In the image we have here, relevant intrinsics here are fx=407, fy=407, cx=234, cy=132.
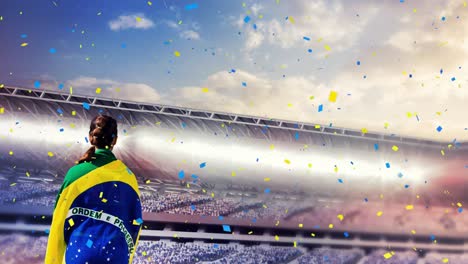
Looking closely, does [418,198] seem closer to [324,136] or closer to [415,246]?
[415,246]

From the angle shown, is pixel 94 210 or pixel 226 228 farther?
pixel 226 228

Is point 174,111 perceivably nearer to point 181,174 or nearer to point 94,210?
point 181,174

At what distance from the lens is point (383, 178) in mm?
16312

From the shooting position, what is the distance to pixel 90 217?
2.33m

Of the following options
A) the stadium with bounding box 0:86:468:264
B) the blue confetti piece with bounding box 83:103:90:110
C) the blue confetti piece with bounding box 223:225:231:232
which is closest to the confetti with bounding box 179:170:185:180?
the stadium with bounding box 0:86:468:264

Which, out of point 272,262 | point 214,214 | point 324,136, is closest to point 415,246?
point 324,136

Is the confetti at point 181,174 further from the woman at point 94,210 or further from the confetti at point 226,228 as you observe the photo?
the woman at point 94,210

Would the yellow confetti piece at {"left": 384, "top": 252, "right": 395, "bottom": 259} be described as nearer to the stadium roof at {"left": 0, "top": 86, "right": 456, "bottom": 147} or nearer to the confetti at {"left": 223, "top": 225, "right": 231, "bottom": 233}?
the stadium roof at {"left": 0, "top": 86, "right": 456, "bottom": 147}

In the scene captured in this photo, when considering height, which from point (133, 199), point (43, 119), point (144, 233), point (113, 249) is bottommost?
point (113, 249)

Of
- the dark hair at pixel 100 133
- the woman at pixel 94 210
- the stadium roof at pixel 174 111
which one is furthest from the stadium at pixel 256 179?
the dark hair at pixel 100 133

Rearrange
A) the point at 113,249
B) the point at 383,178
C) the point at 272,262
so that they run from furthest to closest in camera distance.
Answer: the point at 383,178, the point at 272,262, the point at 113,249

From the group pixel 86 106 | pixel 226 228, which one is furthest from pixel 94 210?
pixel 86 106

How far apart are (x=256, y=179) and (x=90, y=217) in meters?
13.5

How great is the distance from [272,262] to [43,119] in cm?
913
